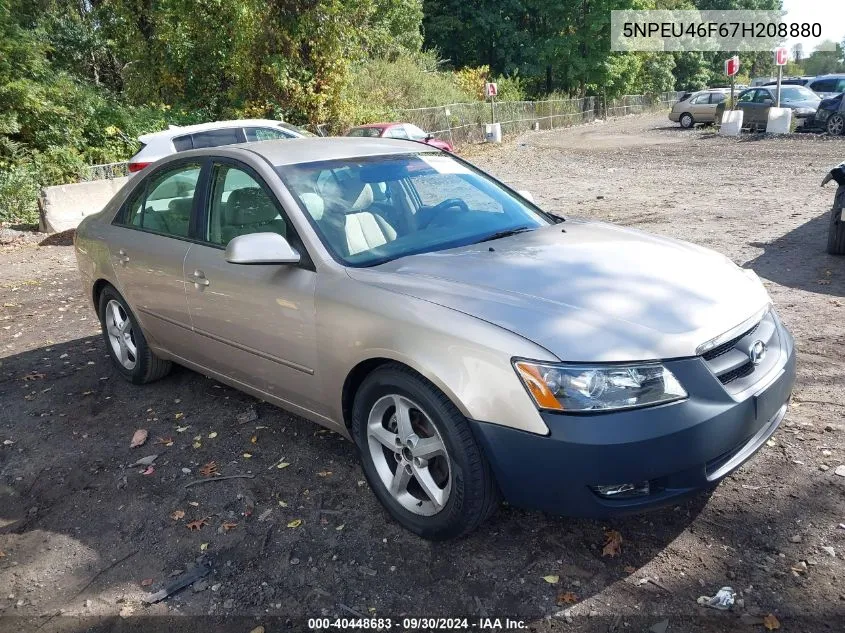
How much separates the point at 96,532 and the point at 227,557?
767 mm

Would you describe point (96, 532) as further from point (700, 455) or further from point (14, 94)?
point (14, 94)

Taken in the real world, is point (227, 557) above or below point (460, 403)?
below

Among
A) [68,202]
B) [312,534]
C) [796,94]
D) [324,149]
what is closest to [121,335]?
[324,149]

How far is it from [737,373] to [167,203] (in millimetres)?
3586

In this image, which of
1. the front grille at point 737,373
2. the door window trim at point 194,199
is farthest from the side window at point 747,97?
the front grille at point 737,373

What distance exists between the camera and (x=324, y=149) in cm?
416

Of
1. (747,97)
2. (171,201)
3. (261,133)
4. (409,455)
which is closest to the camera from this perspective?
(409,455)

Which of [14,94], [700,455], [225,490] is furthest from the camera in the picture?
[14,94]

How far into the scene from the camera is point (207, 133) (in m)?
12.8

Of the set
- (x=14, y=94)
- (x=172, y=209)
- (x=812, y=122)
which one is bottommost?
(x=812, y=122)

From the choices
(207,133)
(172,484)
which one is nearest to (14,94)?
(207,133)

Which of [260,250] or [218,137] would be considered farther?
[218,137]

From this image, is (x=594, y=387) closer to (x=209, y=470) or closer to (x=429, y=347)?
(x=429, y=347)

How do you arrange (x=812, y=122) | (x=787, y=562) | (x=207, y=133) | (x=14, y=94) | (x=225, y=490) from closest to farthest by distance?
(x=787, y=562) → (x=225, y=490) → (x=207, y=133) → (x=14, y=94) → (x=812, y=122)
